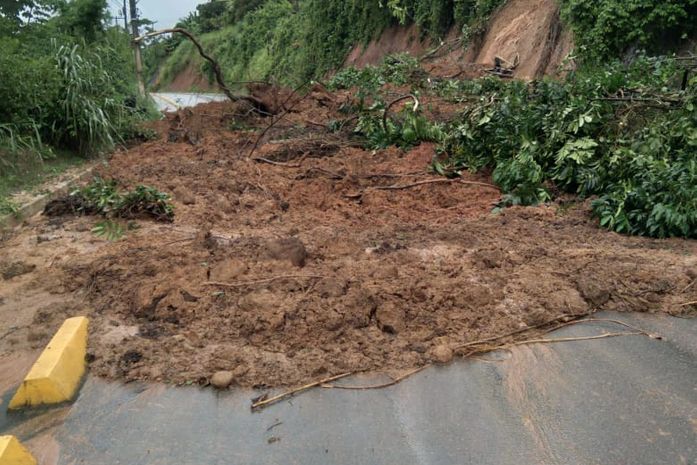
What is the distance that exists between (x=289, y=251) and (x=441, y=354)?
159 cm

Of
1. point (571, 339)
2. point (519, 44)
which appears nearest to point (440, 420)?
point (571, 339)

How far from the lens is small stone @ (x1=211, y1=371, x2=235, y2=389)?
10.2 feet

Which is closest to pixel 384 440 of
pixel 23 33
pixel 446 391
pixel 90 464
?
pixel 446 391

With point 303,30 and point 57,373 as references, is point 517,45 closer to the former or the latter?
point 57,373

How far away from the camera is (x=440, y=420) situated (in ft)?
9.43

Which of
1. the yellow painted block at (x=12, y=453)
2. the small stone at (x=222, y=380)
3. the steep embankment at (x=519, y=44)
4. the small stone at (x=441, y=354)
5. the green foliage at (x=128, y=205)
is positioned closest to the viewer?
the yellow painted block at (x=12, y=453)

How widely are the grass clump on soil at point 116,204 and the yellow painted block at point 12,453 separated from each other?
349 cm

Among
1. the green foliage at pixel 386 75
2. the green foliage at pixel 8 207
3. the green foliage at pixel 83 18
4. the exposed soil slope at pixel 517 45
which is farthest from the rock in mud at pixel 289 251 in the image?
the green foliage at pixel 83 18

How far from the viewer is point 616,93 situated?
6707mm

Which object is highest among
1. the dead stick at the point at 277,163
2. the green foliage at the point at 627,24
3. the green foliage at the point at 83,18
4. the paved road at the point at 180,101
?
the green foliage at the point at 627,24

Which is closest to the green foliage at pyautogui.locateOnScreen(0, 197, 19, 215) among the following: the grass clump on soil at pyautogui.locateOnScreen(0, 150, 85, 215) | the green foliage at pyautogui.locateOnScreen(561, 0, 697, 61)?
the grass clump on soil at pyautogui.locateOnScreen(0, 150, 85, 215)

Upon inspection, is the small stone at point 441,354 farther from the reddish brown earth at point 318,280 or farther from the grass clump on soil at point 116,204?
the grass clump on soil at point 116,204

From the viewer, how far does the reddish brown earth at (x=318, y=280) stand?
3.41 meters

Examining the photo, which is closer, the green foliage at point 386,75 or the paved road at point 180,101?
the green foliage at point 386,75
